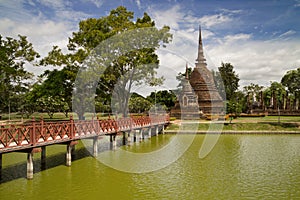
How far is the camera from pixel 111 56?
28062mm

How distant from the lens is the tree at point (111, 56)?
93.0 feet

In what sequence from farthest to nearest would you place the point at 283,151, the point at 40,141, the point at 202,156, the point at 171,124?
1. the point at 171,124
2. the point at 283,151
3. the point at 202,156
4. the point at 40,141

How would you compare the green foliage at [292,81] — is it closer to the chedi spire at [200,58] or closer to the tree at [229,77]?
the tree at [229,77]

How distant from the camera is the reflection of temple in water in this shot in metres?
46.7

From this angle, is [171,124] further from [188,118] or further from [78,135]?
[78,135]

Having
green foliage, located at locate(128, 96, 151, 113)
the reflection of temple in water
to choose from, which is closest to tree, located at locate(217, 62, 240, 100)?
the reflection of temple in water

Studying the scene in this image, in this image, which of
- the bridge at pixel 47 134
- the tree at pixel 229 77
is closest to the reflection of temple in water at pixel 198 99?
the tree at pixel 229 77

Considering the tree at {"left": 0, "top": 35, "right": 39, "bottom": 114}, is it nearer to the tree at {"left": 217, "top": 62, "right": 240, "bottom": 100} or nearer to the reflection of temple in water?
the reflection of temple in water

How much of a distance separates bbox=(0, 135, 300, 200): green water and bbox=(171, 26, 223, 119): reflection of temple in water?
2734cm

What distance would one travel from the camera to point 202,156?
62.6 ft

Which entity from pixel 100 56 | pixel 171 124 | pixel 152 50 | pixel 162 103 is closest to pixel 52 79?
pixel 100 56

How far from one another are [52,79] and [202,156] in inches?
773

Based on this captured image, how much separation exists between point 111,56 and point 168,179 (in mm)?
16944

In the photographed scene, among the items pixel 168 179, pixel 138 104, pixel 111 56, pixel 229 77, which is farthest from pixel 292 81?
pixel 168 179
